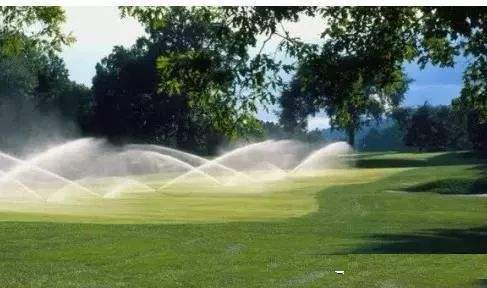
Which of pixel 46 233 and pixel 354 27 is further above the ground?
pixel 354 27

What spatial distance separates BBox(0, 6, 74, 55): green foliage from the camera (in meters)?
10.1

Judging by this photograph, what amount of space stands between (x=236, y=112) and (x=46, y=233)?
1.54 m

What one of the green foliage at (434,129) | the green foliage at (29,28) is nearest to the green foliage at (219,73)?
the green foliage at (29,28)

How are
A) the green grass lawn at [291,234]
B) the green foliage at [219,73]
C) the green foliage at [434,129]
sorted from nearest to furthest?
the green foliage at [219,73] < the green grass lawn at [291,234] < the green foliage at [434,129]

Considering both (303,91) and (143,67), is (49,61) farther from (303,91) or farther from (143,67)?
(303,91)

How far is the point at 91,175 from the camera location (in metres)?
10.0

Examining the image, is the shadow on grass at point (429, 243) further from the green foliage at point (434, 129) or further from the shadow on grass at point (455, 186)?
the green foliage at point (434, 129)

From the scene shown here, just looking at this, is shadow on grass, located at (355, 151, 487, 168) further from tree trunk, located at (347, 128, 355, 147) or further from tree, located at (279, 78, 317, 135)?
tree, located at (279, 78, 317, 135)

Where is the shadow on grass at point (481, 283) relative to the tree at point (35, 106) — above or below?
below

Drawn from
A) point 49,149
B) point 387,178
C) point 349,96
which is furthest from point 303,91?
point 49,149

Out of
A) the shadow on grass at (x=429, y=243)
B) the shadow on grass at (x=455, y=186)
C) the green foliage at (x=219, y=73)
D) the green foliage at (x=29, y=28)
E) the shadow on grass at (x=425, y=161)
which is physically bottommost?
the shadow on grass at (x=429, y=243)

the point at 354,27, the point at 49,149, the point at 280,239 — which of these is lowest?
the point at 280,239

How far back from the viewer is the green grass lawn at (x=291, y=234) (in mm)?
9852

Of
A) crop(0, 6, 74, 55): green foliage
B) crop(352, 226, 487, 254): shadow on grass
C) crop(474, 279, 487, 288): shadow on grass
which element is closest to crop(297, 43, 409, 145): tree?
crop(352, 226, 487, 254): shadow on grass
